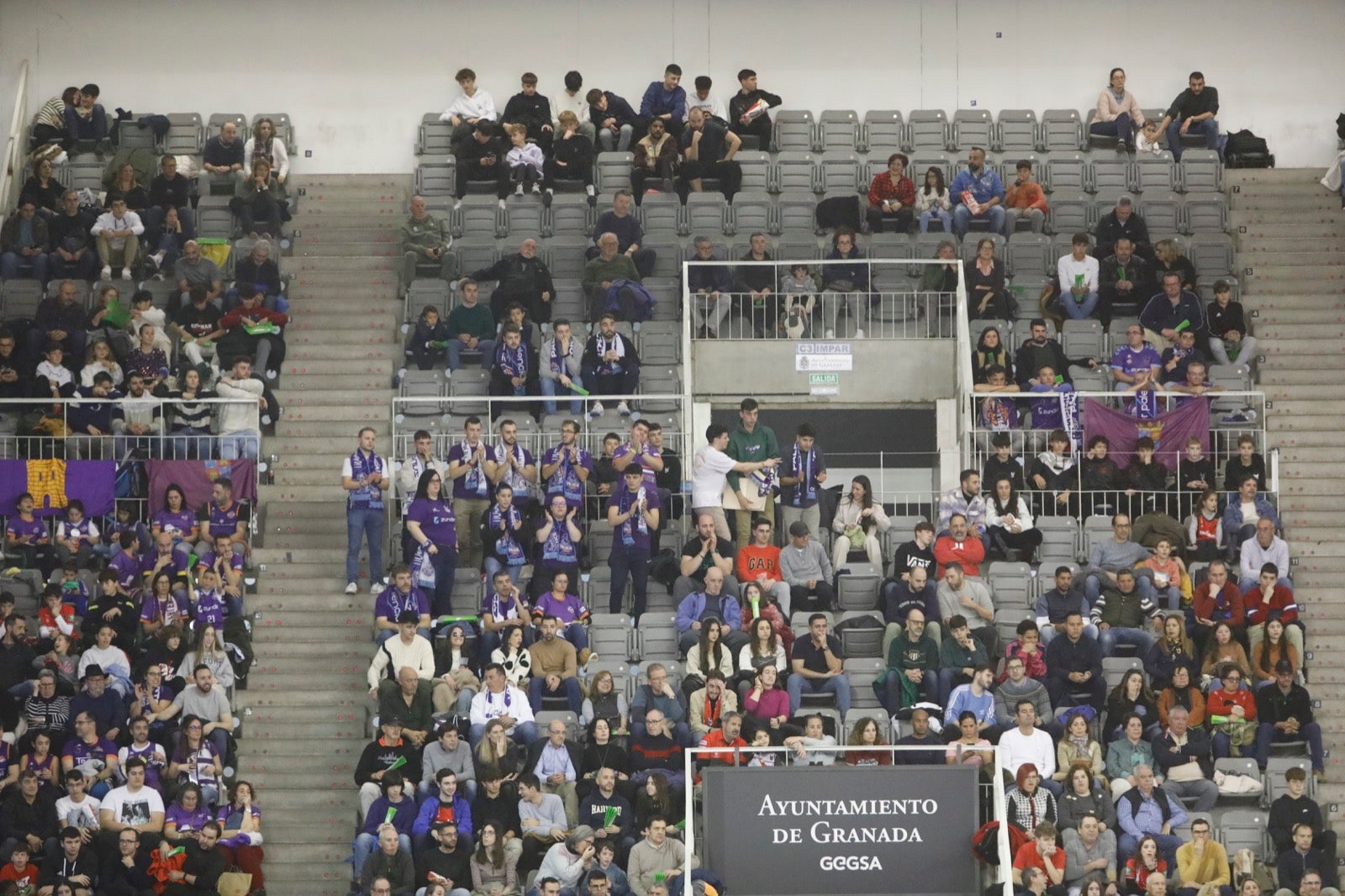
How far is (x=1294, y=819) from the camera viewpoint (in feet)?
56.6

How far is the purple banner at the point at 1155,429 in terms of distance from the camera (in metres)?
20.6

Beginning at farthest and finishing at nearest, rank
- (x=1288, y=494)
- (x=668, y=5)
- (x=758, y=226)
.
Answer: (x=668, y=5)
(x=758, y=226)
(x=1288, y=494)

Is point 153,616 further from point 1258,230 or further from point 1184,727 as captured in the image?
point 1258,230

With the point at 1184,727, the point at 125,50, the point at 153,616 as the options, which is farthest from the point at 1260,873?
the point at 125,50

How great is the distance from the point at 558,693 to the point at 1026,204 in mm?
7798

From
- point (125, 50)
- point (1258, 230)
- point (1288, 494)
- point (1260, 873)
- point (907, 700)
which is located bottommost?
point (1260, 873)

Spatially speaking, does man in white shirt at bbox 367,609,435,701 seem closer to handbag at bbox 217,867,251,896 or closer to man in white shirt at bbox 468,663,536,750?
man in white shirt at bbox 468,663,536,750

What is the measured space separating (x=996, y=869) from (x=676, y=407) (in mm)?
6365

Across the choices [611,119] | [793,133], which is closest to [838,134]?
[793,133]

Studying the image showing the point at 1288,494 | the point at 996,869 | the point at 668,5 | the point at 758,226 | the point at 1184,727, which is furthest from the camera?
the point at 668,5

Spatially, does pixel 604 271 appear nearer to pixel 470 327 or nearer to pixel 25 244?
pixel 470 327

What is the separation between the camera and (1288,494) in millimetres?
20812

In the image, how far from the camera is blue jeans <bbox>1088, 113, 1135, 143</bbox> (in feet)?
79.5

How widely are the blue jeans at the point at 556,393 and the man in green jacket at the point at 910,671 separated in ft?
13.5
